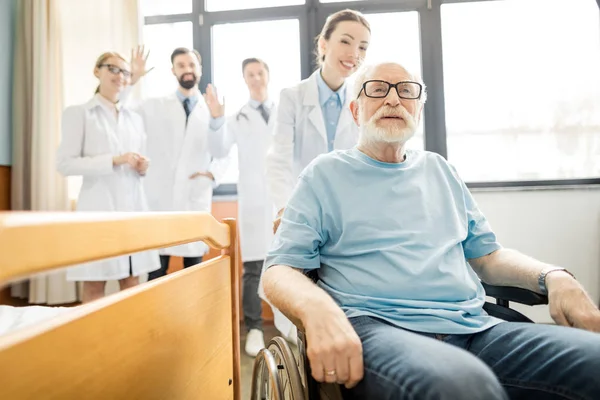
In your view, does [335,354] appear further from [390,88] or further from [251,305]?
[251,305]

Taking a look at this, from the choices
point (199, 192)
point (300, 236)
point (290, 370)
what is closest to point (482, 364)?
point (290, 370)

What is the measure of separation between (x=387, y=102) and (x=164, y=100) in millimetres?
1813

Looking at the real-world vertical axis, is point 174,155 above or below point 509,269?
above

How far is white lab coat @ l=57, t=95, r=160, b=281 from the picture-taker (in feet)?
6.69

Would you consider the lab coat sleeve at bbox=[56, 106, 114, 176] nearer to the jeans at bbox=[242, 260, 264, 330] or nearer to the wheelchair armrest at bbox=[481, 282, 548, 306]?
the jeans at bbox=[242, 260, 264, 330]

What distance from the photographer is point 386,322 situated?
0.83 metres

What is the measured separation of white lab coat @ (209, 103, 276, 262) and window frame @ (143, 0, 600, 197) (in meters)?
0.47

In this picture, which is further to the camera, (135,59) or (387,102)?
(135,59)

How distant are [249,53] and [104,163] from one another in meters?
1.45

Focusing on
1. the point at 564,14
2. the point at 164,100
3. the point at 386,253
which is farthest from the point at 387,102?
the point at 564,14

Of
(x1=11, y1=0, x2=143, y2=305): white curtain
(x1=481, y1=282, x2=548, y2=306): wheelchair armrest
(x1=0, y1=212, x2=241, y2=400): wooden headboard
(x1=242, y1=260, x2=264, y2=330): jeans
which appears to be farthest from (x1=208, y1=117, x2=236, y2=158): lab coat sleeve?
(x1=481, y1=282, x2=548, y2=306): wheelchair armrest

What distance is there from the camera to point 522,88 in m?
2.73

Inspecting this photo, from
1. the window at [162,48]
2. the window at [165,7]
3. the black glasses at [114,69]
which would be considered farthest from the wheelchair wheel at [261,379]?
the window at [165,7]

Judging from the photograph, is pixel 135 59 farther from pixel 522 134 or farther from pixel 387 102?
pixel 522 134
